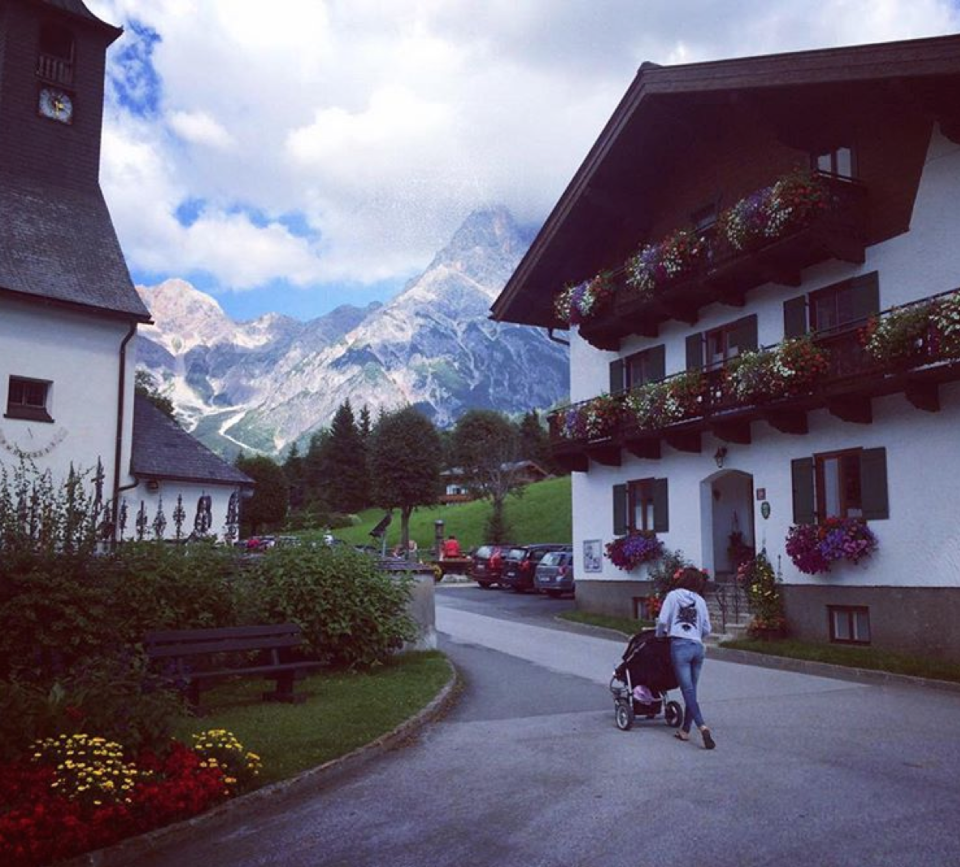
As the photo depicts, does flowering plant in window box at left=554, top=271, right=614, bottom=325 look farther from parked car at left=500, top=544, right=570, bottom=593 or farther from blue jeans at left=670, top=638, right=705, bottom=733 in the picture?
blue jeans at left=670, top=638, right=705, bottom=733

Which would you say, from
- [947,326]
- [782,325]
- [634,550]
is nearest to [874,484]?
[947,326]

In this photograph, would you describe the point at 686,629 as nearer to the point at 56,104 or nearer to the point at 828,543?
the point at 828,543

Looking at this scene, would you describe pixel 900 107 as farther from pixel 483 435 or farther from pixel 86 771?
pixel 483 435

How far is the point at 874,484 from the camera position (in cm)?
1709

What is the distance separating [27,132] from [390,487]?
105 feet

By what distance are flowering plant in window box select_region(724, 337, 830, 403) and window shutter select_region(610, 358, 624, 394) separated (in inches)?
258

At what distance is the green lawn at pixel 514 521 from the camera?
57.8 metres

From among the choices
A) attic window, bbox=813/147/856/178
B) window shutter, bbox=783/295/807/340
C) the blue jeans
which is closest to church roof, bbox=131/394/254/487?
window shutter, bbox=783/295/807/340

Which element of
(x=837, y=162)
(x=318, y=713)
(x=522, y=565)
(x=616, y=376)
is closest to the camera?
(x=318, y=713)

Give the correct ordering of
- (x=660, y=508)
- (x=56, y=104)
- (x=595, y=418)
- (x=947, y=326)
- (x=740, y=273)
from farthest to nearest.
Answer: (x=56, y=104) → (x=595, y=418) → (x=660, y=508) → (x=740, y=273) → (x=947, y=326)

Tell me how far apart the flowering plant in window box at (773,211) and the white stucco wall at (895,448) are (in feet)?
4.51

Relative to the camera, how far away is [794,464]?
19.1 meters

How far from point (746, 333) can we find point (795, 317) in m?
1.67

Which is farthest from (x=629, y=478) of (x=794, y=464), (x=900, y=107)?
(x=900, y=107)
